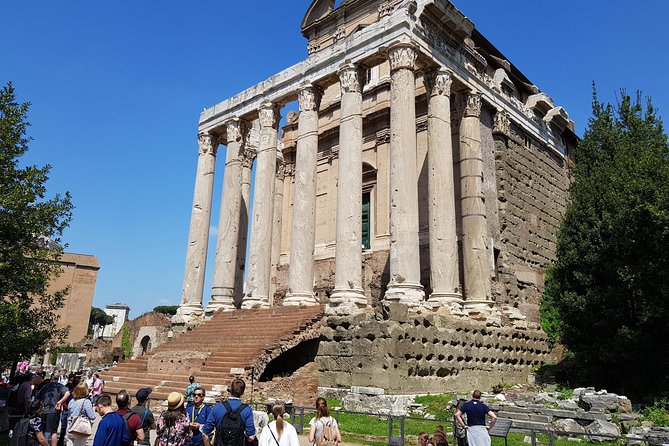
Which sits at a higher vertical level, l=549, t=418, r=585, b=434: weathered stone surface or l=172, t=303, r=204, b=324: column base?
l=172, t=303, r=204, b=324: column base

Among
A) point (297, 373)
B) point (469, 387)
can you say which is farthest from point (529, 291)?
point (297, 373)

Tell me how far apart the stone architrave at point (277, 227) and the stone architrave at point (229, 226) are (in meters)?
1.86

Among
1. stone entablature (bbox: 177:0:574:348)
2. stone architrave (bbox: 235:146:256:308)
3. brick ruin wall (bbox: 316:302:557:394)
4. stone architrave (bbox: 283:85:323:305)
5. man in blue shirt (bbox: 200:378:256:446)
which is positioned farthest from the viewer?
stone architrave (bbox: 235:146:256:308)

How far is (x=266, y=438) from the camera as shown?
6.86 metres

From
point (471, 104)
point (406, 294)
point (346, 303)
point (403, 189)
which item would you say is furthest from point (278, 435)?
point (471, 104)

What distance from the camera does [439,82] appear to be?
2156cm

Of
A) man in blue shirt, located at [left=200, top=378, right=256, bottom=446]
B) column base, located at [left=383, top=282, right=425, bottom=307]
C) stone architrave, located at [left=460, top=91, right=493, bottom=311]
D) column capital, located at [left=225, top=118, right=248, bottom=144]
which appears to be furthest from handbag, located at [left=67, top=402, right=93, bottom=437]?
column capital, located at [left=225, top=118, right=248, bottom=144]

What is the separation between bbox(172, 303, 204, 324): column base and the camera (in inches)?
995

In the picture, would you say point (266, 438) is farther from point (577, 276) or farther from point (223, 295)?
point (223, 295)

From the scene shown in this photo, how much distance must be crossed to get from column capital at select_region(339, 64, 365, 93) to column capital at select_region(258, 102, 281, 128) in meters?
4.84

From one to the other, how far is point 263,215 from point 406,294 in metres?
8.84

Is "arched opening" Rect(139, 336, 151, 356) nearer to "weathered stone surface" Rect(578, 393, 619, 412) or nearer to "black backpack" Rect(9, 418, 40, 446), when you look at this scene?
"weathered stone surface" Rect(578, 393, 619, 412)

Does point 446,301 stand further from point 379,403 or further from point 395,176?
point 379,403

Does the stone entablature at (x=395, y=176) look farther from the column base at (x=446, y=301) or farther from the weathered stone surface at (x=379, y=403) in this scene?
the weathered stone surface at (x=379, y=403)
